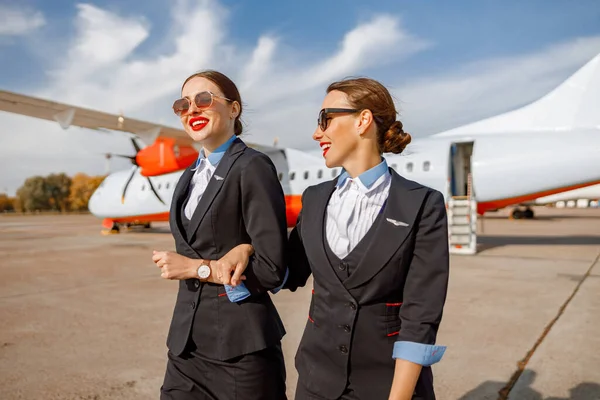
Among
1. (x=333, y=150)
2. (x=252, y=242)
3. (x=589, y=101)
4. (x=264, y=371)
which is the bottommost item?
(x=264, y=371)

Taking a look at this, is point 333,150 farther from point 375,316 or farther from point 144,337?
point 144,337

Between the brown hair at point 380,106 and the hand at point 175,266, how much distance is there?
87cm

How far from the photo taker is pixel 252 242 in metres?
1.67

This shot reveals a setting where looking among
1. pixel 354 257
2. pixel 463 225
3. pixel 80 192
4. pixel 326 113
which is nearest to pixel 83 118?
pixel 463 225

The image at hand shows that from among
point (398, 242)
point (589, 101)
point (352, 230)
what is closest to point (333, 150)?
point (352, 230)

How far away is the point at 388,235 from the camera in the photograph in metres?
1.40

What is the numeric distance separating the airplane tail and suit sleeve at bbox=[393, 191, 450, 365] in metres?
12.2

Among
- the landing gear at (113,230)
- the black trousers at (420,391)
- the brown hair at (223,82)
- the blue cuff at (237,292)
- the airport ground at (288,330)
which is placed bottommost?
the airport ground at (288,330)

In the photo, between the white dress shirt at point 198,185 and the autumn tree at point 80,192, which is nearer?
the white dress shirt at point 198,185

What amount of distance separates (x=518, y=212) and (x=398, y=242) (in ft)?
106

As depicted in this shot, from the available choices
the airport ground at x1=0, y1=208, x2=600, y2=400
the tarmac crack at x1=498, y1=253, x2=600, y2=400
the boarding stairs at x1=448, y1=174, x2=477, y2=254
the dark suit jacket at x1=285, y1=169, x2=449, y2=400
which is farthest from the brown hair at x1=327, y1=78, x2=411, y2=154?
the boarding stairs at x1=448, y1=174, x2=477, y2=254

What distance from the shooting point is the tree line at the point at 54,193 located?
2721 inches

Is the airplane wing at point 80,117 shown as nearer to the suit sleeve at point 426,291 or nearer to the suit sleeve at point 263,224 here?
the suit sleeve at point 263,224

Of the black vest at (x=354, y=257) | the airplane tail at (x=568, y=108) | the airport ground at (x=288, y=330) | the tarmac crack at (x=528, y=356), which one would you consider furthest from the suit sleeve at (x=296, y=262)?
the airplane tail at (x=568, y=108)
